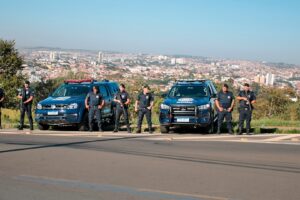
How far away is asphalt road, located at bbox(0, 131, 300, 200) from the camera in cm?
641

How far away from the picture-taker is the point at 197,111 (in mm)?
15555

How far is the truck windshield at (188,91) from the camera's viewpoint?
54.4 ft

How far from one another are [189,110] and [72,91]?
5.03 meters

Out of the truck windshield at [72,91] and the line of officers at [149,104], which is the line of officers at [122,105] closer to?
the line of officers at [149,104]

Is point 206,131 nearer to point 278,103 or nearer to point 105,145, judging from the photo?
point 105,145

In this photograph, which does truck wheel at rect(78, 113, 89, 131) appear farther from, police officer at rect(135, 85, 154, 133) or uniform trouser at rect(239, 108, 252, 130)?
uniform trouser at rect(239, 108, 252, 130)

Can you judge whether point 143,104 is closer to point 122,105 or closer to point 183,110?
point 122,105

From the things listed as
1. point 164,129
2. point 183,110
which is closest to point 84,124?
point 164,129

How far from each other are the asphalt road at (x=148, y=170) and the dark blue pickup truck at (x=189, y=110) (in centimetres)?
313

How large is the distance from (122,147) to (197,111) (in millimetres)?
4815

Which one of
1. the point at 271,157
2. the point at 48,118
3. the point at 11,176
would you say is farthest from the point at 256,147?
the point at 48,118

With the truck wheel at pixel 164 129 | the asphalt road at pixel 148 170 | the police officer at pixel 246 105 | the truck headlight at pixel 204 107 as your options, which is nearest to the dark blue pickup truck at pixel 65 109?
the truck wheel at pixel 164 129

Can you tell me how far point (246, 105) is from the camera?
15.4 metres

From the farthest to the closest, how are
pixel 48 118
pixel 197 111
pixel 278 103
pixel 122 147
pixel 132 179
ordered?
Result: pixel 278 103 < pixel 48 118 < pixel 197 111 < pixel 122 147 < pixel 132 179
